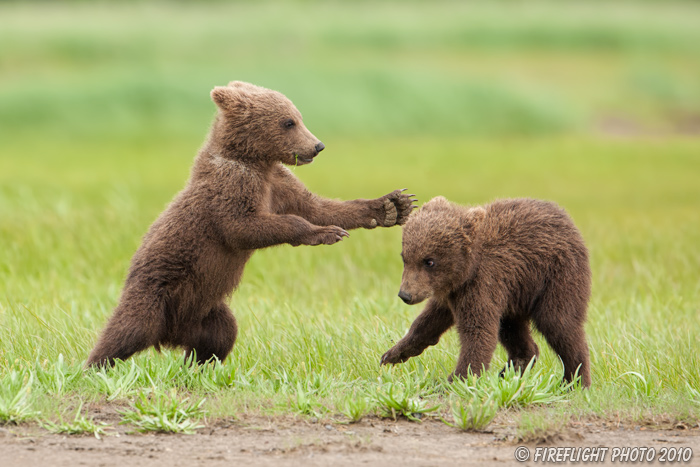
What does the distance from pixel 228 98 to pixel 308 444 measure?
7.97 feet

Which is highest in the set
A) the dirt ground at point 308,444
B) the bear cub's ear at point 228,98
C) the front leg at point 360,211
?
the bear cub's ear at point 228,98

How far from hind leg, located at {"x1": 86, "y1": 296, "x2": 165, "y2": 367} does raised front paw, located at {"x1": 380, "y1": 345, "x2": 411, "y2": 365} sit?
153cm

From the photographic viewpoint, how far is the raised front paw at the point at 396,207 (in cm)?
612

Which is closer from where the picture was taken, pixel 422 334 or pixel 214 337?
pixel 422 334

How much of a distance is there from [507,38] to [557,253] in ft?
93.3

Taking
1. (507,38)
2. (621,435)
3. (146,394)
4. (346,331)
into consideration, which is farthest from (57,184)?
(507,38)

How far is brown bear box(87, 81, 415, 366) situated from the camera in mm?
5805

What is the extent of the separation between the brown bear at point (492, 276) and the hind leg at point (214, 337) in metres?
1.09

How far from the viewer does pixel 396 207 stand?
6160mm

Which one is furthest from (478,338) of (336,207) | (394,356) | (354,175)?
(354,175)

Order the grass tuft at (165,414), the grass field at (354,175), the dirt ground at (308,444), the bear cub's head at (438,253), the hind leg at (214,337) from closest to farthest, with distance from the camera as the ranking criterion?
the dirt ground at (308,444) < the grass tuft at (165,414) < the grass field at (354,175) < the bear cub's head at (438,253) < the hind leg at (214,337)

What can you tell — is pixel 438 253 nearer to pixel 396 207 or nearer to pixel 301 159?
pixel 396 207

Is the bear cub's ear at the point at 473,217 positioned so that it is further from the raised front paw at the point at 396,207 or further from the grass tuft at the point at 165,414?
the grass tuft at the point at 165,414

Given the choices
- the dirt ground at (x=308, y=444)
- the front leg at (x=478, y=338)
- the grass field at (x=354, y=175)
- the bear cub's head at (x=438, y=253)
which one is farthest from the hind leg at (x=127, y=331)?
the front leg at (x=478, y=338)
